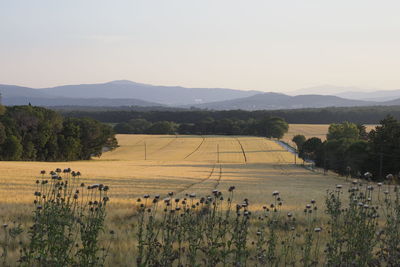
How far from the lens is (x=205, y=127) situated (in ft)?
508

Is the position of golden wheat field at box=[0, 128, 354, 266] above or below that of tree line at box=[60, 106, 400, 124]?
below

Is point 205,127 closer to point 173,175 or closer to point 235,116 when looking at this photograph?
point 235,116

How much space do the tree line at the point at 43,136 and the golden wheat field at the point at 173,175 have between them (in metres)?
4.39

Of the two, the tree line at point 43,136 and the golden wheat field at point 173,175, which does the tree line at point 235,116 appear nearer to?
the golden wheat field at point 173,175

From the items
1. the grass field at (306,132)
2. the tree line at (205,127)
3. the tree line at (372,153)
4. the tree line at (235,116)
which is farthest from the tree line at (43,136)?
the tree line at (235,116)

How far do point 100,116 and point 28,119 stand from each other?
336 ft

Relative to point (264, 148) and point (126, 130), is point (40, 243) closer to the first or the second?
point (264, 148)

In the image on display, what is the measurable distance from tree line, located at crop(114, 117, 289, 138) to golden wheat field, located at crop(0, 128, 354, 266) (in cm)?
2347

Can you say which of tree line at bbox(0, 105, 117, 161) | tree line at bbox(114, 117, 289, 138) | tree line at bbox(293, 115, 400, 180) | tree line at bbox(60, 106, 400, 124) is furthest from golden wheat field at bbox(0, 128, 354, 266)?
tree line at bbox(60, 106, 400, 124)

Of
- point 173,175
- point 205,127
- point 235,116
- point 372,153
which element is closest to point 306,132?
point 205,127

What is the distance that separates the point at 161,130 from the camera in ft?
485

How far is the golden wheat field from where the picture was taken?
655 inches

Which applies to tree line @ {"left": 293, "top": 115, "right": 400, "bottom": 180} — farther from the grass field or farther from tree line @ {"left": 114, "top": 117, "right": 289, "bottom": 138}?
tree line @ {"left": 114, "top": 117, "right": 289, "bottom": 138}

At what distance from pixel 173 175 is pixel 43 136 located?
35.2 metres
